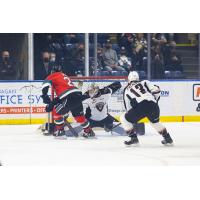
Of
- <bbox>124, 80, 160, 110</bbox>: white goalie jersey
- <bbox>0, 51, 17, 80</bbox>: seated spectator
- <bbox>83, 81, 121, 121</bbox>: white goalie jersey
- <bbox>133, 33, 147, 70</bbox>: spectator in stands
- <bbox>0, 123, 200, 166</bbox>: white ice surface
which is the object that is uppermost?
<bbox>133, 33, 147, 70</bbox>: spectator in stands

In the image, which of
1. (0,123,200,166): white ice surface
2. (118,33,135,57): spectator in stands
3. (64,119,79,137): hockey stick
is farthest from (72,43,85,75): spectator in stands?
(64,119,79,137): hockey stick

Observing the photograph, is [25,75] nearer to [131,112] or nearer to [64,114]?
[64,114]

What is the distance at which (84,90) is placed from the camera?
58.2 ft

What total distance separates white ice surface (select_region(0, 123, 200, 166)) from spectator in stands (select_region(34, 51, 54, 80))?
304 cm

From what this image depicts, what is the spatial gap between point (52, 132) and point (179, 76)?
587 cm

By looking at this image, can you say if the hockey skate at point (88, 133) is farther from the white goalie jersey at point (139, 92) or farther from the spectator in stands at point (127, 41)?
the spectator in stands at point (127, 41)

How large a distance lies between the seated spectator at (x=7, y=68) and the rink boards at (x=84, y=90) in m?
1.17

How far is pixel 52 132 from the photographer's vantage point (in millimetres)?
17094

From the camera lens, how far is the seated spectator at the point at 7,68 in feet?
67.7

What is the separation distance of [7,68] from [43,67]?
97cm

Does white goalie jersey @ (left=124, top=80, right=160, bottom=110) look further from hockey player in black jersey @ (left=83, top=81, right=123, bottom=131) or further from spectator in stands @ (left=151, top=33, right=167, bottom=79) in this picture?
spectator in stands @ (left=151, top=33, right=167, bottom=79)

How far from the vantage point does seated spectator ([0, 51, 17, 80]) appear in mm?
20625

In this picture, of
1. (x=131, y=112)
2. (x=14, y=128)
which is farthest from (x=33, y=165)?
(x=14, y=128)

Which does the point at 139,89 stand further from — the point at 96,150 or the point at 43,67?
the point at 43,67
